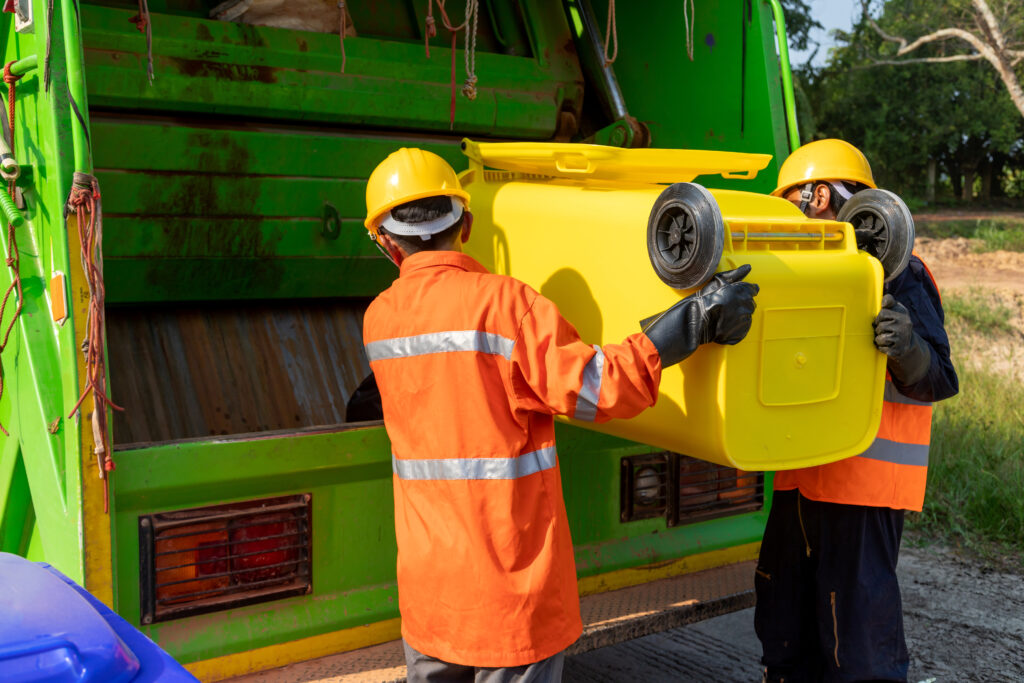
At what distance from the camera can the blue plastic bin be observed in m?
1.02

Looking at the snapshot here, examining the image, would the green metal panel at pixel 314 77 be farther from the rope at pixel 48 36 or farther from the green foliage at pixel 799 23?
the green foliage at pixel 799 23

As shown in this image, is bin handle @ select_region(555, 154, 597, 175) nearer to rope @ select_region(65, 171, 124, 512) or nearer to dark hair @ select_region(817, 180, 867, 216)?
dark hair @ select_region(817, 180, 867, 216)

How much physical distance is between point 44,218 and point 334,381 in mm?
1655

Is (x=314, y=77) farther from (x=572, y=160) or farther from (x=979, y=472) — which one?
(x=979, y=472)

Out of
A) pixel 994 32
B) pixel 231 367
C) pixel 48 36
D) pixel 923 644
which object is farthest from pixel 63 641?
pixel 994 32

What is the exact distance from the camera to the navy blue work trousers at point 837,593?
86.4 inches

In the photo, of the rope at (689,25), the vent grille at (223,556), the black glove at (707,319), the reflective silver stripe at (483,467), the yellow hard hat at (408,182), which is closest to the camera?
the black glove at (707,319)

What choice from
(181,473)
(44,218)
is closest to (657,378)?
(181,473)

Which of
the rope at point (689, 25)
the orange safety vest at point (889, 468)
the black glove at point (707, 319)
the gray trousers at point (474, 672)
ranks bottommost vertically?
the gray trousers at point (474, 672)

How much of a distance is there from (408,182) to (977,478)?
3.85 m

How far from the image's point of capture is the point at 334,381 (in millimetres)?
3508

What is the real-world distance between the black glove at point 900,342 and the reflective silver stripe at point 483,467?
0.66 meters

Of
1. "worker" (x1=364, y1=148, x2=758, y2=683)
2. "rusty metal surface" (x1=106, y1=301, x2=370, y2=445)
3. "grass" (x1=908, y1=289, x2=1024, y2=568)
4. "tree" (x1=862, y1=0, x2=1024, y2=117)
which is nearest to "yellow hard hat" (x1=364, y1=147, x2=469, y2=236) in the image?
"worker" (x1=364, y1=148, x2=758, y2=683)

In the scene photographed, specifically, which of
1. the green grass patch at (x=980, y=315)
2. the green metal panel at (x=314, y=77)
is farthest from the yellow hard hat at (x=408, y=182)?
Answer: the green grass patch at (x=980, y=315)
